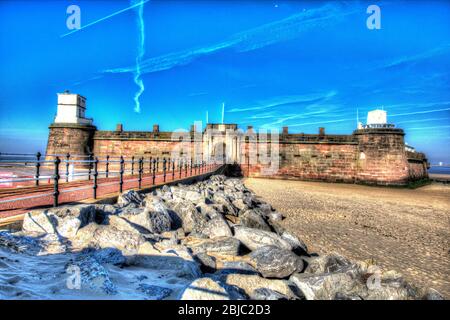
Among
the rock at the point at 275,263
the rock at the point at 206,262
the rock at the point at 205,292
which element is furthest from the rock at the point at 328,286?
the rock at the point at 205,292

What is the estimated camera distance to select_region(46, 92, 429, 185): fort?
23.8 metres

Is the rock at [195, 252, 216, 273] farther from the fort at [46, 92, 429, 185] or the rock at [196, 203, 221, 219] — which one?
the fort at [46, 92, 429, 185]

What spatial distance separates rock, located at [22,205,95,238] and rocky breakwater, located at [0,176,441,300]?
0.03 ft

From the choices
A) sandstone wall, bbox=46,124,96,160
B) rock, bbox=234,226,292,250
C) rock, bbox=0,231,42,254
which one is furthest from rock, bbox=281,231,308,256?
sandstone wall, bbox=46,124,96,160

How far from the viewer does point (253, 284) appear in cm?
262

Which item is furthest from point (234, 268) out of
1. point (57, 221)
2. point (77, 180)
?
point (77, 180)

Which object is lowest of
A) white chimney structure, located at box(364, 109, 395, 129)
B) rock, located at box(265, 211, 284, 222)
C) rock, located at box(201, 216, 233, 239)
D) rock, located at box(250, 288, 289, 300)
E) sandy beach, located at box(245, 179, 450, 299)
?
sandy beach, located at box(245, 179, 450, 299)

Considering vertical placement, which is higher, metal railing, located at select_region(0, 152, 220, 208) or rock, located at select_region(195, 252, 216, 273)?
metal railing, located at select_region(0, 152, 220, 208)

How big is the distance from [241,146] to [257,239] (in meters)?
22.2

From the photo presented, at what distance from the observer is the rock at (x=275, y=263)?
325 centimetres

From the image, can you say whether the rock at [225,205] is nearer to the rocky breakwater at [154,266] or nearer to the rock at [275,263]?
the rocky breakwater at [154,266]

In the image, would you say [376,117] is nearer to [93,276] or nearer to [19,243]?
[93,276]
